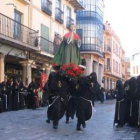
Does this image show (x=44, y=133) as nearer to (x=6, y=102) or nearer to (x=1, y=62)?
(x=6, y=102)

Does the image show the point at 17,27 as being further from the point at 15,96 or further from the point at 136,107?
the point at 136,107

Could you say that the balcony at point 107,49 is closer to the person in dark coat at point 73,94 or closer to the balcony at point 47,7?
the balcony at point 47,7

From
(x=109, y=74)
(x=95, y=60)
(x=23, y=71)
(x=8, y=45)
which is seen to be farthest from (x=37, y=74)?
(x=109, y=74)

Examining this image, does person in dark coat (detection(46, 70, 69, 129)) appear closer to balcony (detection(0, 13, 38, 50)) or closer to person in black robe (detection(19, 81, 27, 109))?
balcony (detection(0, 13, 38, 50))

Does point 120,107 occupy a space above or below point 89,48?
below

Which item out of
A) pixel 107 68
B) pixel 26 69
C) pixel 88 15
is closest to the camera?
pixel 26 69

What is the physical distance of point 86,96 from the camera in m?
10.1

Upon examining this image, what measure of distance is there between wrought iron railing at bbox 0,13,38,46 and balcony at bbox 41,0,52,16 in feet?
9.90

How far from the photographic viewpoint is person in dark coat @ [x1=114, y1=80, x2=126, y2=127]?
11234mm

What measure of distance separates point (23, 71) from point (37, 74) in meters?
2.97

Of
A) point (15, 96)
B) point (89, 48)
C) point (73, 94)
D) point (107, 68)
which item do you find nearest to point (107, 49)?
point (107, 68)

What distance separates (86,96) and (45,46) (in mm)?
15589

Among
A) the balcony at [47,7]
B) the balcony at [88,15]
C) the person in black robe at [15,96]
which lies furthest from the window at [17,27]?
the balcony at [88,15]

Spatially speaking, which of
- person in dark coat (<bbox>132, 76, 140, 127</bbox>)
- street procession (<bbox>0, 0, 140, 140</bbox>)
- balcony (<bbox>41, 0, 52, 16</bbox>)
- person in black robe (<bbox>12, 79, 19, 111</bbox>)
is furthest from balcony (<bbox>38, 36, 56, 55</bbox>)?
person in dark coat (<bbox>132, 76, 140, 127</bbox>)
